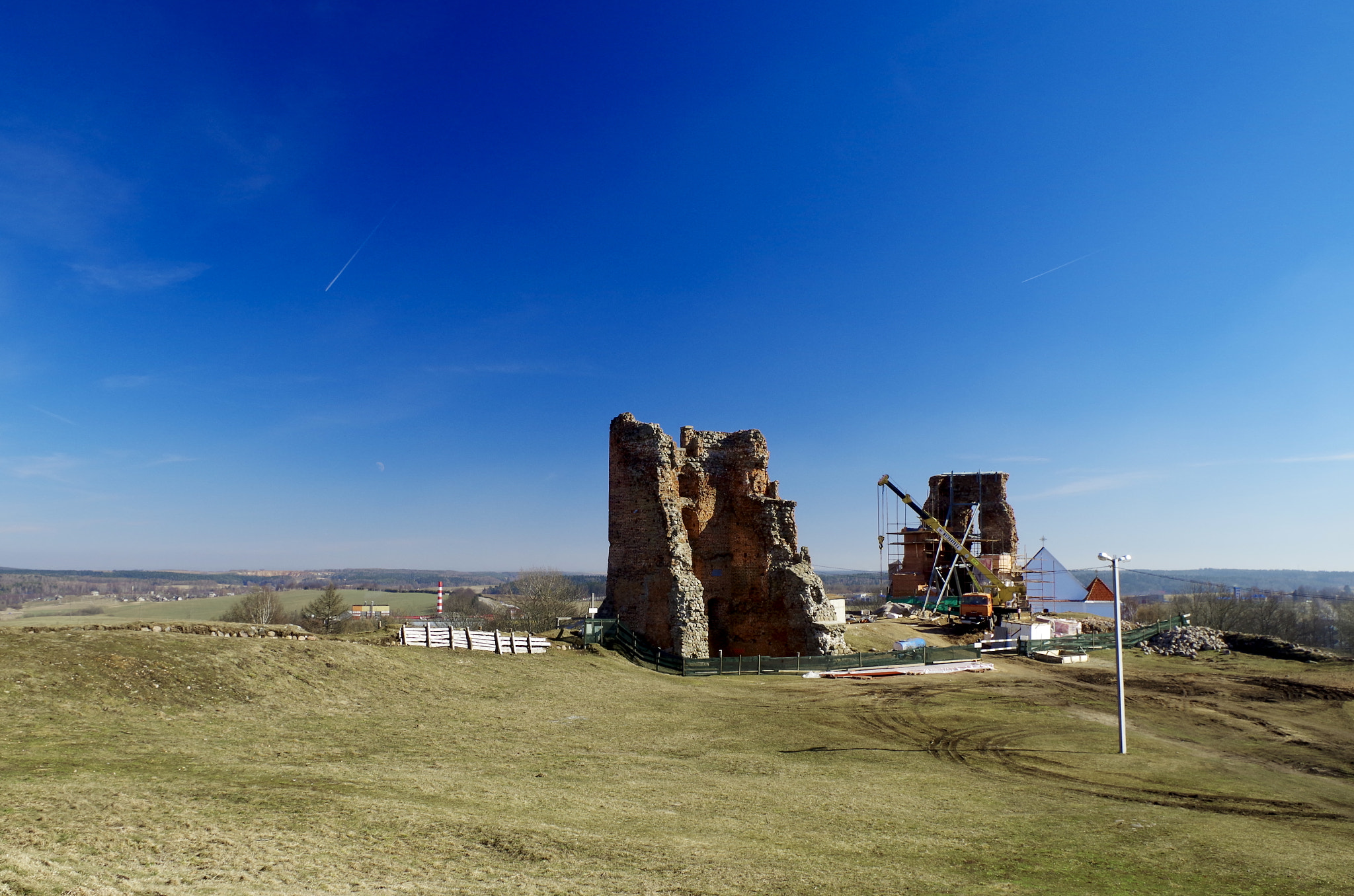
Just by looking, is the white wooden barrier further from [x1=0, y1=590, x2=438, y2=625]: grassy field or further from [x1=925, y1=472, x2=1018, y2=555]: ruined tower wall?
[x1=925, y1=472, x2=1018, y2=555]: ruined tower wall

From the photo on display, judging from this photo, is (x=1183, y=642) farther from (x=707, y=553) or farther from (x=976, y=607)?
(x=707, y=553)

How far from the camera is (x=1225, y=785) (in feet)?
46.0

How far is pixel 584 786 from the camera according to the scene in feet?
37.4

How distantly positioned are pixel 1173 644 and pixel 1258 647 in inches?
241

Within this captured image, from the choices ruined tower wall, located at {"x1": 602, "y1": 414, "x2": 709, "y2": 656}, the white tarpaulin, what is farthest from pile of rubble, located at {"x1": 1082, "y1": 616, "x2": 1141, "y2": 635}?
ruined tower wall, located at {"x1": 602, "y1": 414, "x2": 709, "y2": 656}

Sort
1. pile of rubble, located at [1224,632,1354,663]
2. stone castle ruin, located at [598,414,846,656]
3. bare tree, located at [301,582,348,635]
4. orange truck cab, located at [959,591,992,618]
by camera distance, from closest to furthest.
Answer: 1. stone castle ruin, located at [598,414,846,656]
2. pile of rubble, located at [1224,632,1354,663]
3. orange truck cab, located at [959,591,992,618]
4. bare tree, located at [301,582,348,635]

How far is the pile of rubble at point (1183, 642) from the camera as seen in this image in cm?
3972

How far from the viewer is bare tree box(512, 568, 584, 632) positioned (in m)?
57.2

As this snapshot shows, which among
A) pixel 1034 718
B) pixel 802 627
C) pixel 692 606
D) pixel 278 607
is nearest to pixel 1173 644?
pixel 802 627

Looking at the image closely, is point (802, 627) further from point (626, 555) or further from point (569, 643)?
point (569, 643)

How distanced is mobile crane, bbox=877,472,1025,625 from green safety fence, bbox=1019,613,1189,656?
5.14 metres

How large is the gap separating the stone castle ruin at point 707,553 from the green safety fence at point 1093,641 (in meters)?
13.4

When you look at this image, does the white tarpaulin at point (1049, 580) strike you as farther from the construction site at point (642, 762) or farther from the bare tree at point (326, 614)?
the bare tree at point (326, 614)

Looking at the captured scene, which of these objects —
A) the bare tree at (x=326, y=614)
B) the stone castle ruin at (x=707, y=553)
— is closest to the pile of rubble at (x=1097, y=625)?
the stone castle ruin at (x=707, y=553)
